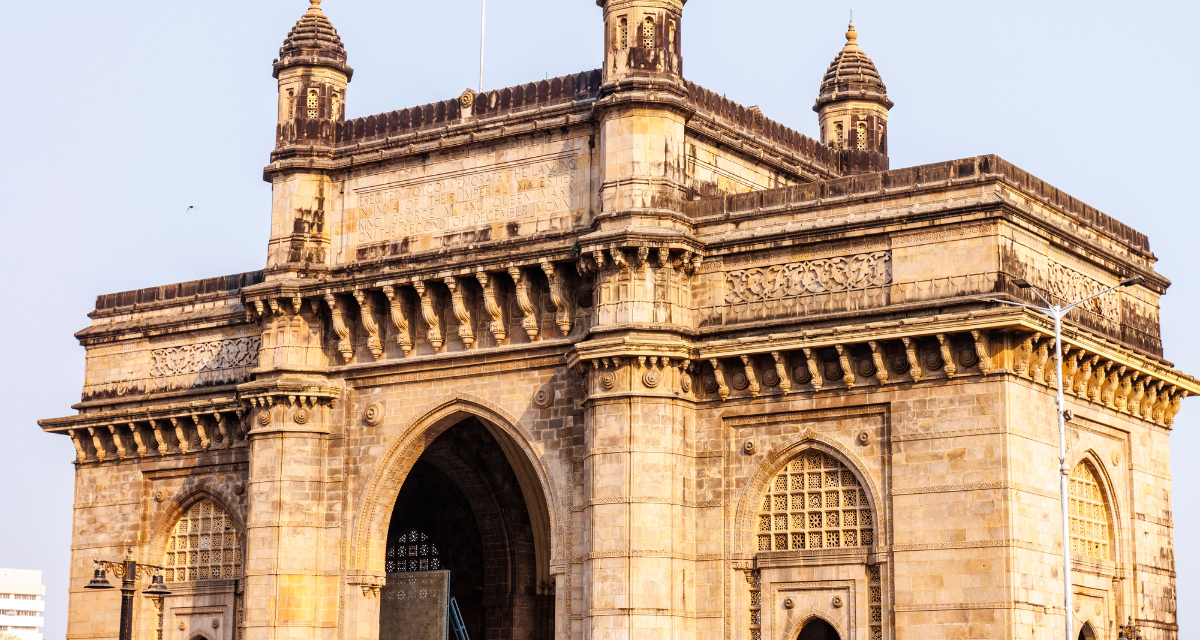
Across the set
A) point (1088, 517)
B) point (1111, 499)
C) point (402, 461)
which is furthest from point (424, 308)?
point (1111, 499)

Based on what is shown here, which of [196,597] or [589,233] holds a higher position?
[589,233]

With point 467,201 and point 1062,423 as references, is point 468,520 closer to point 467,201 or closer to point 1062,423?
point 467,201

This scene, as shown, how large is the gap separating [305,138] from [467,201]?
3.79 meters

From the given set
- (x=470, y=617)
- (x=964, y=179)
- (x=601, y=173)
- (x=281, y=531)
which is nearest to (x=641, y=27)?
(x=601, y=173)

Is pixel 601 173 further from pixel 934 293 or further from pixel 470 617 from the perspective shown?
pixel 470 617

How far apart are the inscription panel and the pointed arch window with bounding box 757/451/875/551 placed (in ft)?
18.6

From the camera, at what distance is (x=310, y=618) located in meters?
29.6

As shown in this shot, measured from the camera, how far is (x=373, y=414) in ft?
98.3

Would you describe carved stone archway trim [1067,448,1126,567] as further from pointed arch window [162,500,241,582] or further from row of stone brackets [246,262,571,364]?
pointed arch window [162,500,241,582]

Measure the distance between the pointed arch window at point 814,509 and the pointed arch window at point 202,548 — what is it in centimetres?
1159

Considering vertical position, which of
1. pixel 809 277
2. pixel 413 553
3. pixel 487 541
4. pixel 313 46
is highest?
pixel 313 46

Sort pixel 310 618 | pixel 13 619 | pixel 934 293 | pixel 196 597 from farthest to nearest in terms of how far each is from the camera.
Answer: pixel 13 619
pixel 196 597
pixel 310 618
pixel 934 293

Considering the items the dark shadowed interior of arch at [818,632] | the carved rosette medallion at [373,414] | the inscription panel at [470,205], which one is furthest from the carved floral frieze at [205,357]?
the dark shadowed interior of arch at [818,632]

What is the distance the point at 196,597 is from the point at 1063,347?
1744 centimetres
